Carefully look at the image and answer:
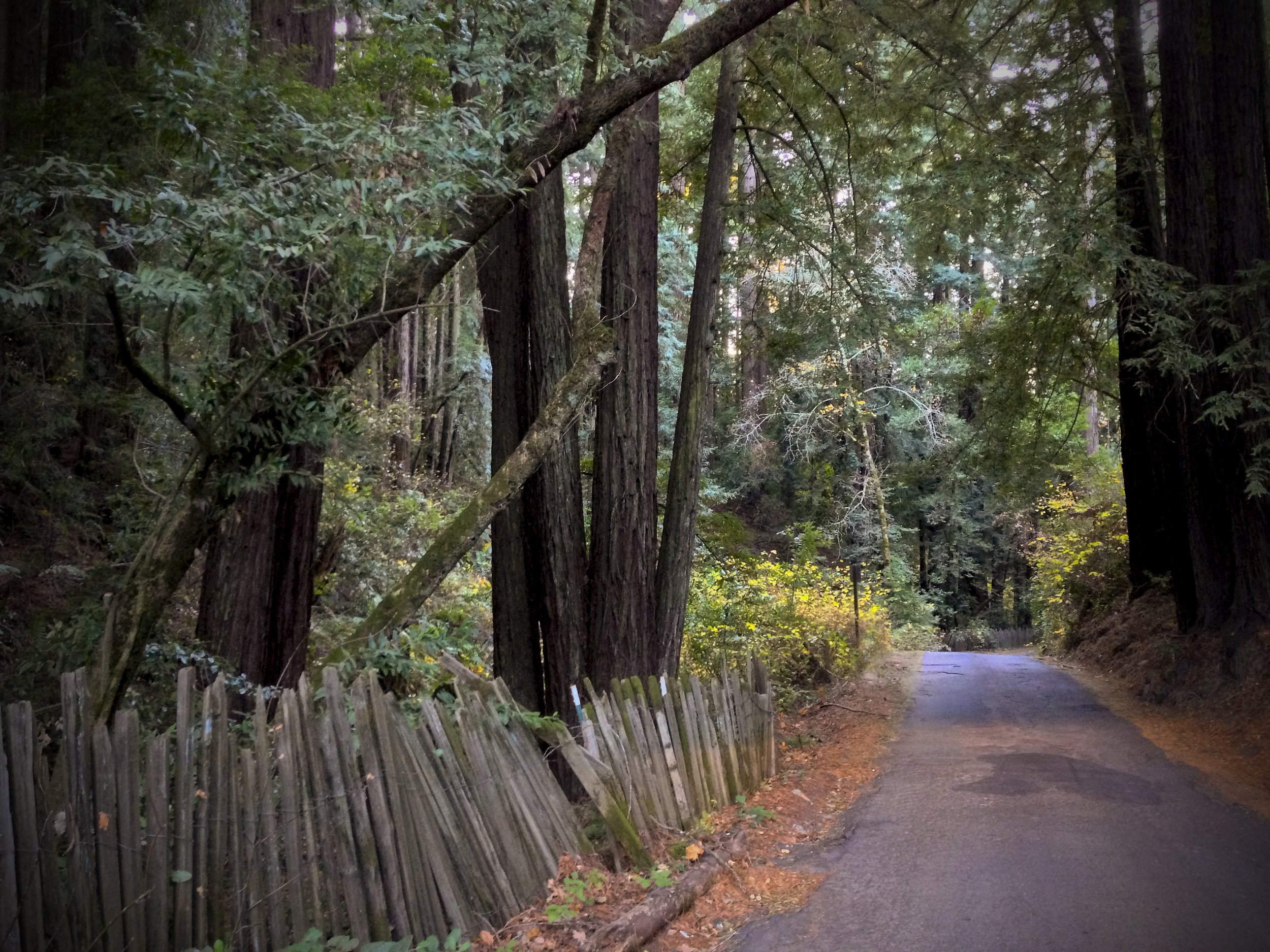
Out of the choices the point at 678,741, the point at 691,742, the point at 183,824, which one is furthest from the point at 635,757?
the point at 183,824

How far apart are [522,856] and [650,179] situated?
642cm

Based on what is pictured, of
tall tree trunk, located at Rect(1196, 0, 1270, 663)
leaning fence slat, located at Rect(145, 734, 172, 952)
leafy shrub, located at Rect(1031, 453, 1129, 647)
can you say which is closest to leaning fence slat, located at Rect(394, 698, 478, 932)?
leaning fence slat, located at Rect(145, 734, 172, 952)

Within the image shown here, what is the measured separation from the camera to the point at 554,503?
874cm

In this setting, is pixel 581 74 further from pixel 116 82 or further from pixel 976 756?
pixel 976 756

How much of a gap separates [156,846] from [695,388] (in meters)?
7.06

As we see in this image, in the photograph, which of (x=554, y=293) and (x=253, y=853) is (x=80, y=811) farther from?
(x=554, y=293)

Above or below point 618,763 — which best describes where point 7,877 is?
above

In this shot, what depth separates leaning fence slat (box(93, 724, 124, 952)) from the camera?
3.81m

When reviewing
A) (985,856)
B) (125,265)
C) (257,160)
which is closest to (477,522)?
(257,160)

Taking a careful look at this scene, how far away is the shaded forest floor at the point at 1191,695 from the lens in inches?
358

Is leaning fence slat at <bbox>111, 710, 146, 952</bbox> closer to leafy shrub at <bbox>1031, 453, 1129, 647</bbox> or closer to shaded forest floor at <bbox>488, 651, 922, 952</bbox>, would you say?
shaded forest floor at <bbox>488, 651, 922, 952</bbox>

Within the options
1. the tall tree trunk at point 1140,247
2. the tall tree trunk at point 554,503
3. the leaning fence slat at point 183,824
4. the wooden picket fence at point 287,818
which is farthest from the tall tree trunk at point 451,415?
the leaning fence slat at point 183,824

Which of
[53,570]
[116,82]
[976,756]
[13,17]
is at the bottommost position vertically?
[976,756]

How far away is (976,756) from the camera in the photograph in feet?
33.6
